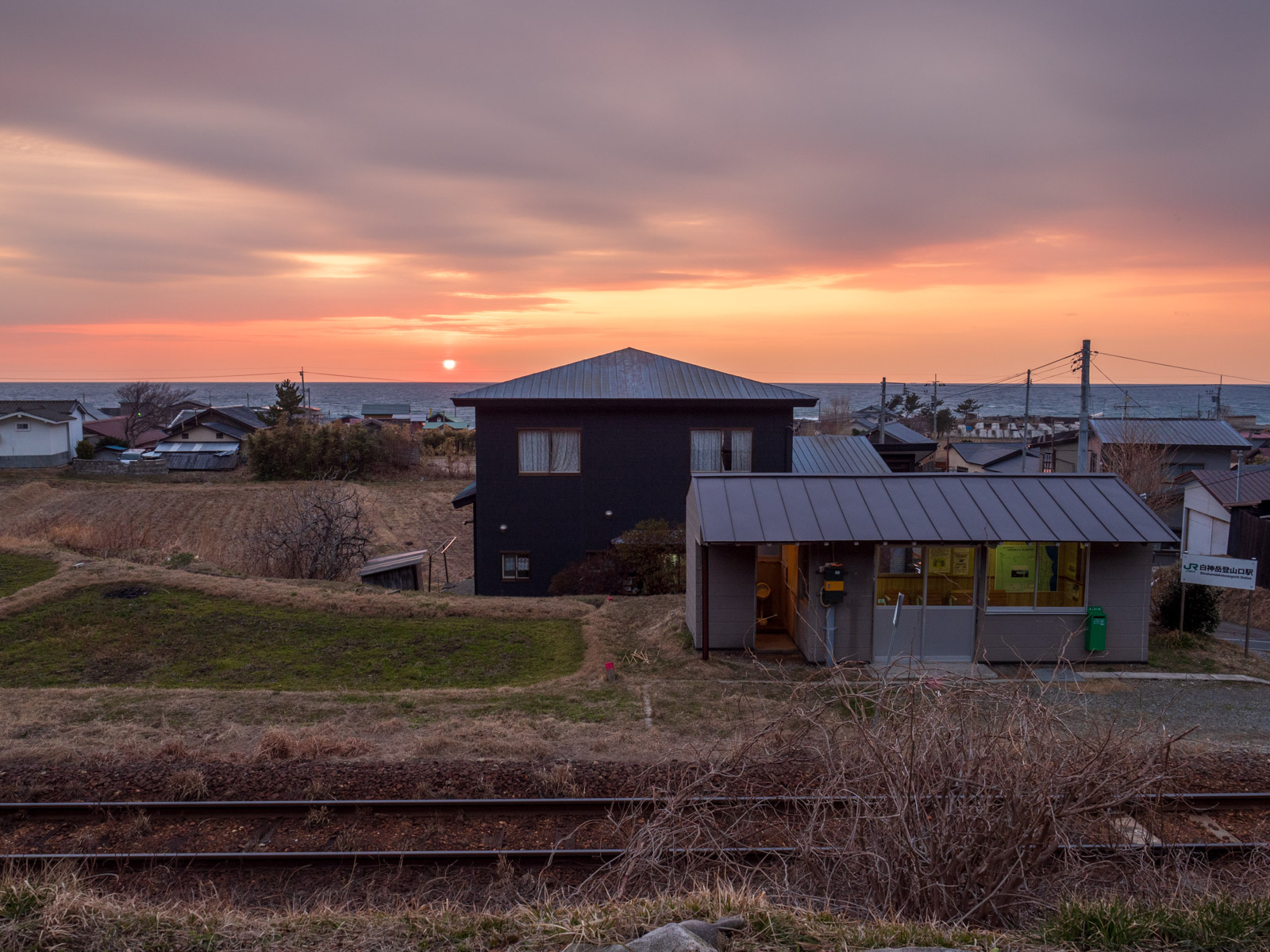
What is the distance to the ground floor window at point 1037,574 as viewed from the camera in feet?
44.1

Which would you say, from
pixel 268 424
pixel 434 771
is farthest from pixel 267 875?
pixel 268 424

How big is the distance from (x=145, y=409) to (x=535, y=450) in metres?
85.0

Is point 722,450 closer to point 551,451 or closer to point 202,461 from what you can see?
point 551,451

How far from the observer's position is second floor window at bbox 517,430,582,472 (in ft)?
76.9

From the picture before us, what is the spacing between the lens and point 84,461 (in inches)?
2045

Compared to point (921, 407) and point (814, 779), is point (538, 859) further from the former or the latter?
point (921, 407)

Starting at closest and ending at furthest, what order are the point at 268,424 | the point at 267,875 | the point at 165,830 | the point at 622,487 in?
1. the point at 267,875
2. the point at 165,830
3. the point at 622,487
4. the point at 268,424

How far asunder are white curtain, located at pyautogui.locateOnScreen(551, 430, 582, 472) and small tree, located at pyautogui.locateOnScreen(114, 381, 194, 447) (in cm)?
5815

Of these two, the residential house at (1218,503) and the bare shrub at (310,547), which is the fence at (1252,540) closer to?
the residential house at (1218,503)

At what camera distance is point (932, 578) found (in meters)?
13.4

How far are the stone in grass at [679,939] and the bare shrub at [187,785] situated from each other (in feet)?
18.2

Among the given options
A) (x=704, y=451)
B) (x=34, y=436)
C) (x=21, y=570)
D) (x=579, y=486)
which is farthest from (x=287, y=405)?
(x=704, y=451)

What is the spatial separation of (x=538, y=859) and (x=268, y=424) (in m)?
63.5

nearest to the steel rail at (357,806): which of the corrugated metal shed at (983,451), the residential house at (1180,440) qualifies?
the residential house at (1180,440)
